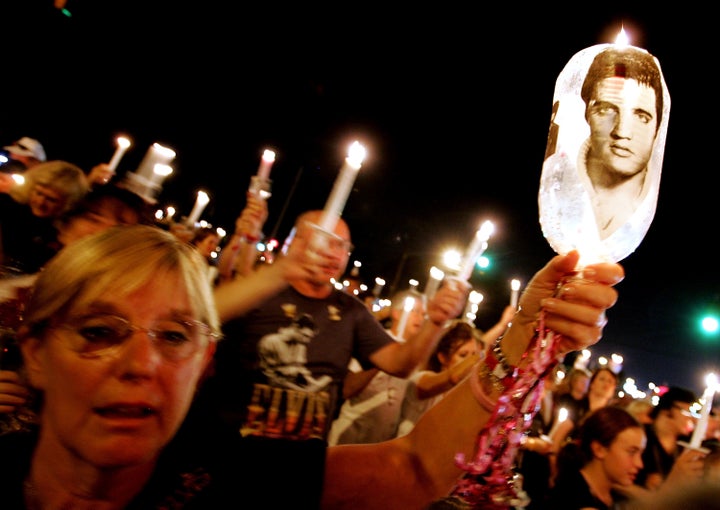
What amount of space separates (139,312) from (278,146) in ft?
72.1

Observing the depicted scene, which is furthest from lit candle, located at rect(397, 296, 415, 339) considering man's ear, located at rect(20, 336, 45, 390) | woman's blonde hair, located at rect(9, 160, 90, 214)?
man's ear, located at rect(20, 336, 45, 390)

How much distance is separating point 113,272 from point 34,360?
15.3 inches

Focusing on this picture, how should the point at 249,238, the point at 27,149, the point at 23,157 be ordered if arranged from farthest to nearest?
the point at 27,149
the point at 23,157
the point at 249,238

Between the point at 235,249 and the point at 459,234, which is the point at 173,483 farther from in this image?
the point at 459,234

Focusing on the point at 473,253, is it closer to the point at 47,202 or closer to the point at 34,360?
the point at 34,360

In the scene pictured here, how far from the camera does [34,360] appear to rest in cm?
166

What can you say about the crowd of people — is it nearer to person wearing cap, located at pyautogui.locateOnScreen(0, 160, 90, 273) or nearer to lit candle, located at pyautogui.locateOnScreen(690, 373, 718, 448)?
person wearing cap, located at pyautogui.locateOnScreen(0, 160, 90, 273)

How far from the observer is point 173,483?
1.62 m

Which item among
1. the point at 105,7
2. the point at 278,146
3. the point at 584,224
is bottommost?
the point at 584,224

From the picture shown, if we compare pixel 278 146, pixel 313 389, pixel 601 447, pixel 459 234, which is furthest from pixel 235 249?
pixel 459 234

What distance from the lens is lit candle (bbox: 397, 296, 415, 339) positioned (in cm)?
566

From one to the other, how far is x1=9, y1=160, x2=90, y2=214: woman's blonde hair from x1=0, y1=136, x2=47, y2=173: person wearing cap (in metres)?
0.58

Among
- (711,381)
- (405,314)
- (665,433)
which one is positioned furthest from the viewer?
(405,314)

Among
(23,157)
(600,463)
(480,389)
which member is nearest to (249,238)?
(23,157)
